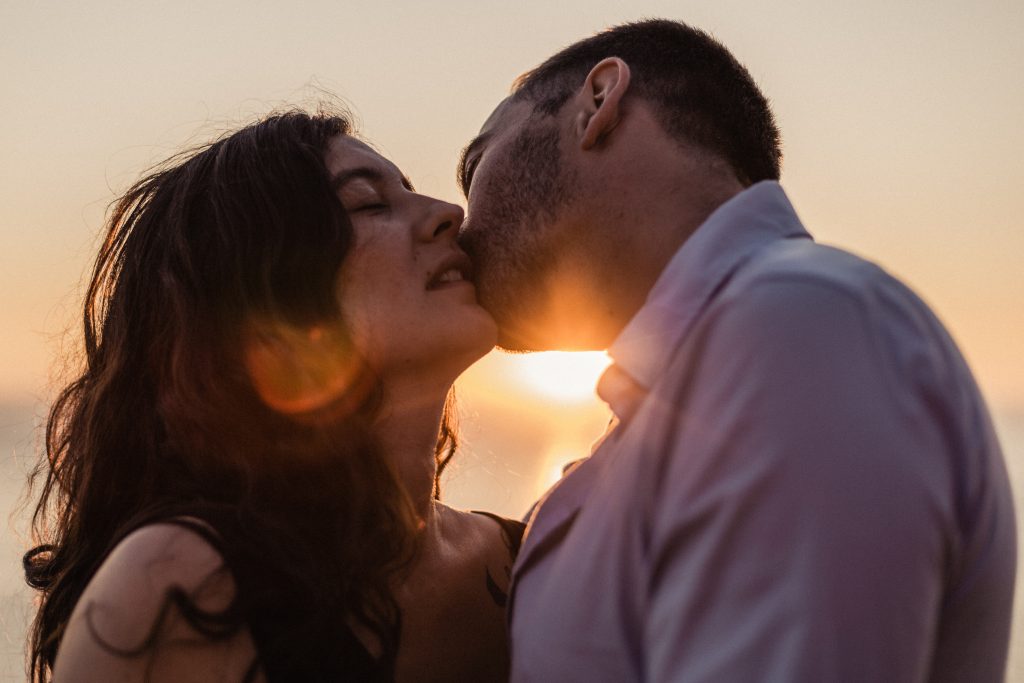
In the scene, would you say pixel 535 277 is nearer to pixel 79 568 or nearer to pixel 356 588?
pixel 356 588

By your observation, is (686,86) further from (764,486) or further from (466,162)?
(764,486)

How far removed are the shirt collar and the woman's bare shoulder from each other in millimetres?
1060

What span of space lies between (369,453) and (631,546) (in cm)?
120

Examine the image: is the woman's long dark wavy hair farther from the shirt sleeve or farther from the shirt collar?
the shirt sleeve

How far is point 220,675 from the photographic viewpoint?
6.02ft

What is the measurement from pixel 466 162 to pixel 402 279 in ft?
2.17

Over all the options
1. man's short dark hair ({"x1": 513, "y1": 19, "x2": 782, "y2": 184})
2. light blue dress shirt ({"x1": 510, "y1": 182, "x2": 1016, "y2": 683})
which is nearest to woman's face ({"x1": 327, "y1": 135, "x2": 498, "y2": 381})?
man's short dark hair ({"x1": 513, "y1": 19, "x2": 782, "y2": 184})

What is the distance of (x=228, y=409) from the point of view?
95.0 inches

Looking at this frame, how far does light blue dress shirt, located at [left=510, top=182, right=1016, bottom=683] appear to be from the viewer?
1.17 m

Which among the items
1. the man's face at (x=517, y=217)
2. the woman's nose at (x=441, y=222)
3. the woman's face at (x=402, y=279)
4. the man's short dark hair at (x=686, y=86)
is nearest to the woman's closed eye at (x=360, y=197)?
the woman's face at (x=402, y=279)

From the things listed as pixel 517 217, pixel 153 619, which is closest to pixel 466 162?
pixel 517 217

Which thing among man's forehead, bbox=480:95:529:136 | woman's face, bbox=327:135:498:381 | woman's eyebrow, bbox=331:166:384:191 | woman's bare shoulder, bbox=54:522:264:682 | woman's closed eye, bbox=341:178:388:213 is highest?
man's forehead, bbox=480:95:529:136

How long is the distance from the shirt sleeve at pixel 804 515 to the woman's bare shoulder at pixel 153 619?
101cm

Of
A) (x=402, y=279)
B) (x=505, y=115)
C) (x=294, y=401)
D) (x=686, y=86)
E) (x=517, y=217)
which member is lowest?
(x=294, y=401)
